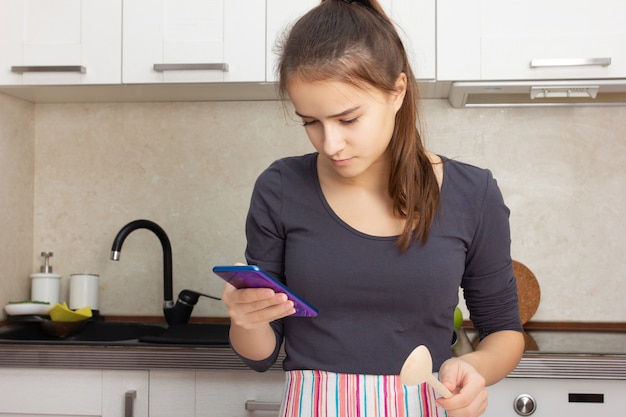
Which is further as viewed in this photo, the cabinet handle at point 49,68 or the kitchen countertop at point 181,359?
the cabinet handle at point 49,68

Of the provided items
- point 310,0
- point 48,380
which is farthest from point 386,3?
point 48,380

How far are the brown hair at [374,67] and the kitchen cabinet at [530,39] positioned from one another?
2.79ft

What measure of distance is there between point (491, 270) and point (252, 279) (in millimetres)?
404

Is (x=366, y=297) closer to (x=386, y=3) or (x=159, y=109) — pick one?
(x=386, y=3)

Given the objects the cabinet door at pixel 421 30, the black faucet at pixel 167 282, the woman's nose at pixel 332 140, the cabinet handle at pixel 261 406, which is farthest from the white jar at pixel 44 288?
the woman's nose at pixel 332 140

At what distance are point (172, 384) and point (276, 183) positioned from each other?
872 millimetres

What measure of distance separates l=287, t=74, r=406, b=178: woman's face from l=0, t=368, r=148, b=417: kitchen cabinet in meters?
1.05

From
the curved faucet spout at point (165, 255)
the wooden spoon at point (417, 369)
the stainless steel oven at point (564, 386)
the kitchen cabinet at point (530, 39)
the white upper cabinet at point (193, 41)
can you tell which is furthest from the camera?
the curved faucet spout at point (165, 255)

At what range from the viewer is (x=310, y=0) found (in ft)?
6.70

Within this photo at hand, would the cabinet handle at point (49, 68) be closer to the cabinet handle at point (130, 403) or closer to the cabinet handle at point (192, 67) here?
the cabinet handle at point (192, 67)

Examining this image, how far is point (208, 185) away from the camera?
94.4 inches

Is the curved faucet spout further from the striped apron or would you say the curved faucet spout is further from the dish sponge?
the striped apron

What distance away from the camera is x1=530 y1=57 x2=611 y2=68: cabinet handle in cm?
193

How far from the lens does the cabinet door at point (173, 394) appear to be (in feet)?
6.15
